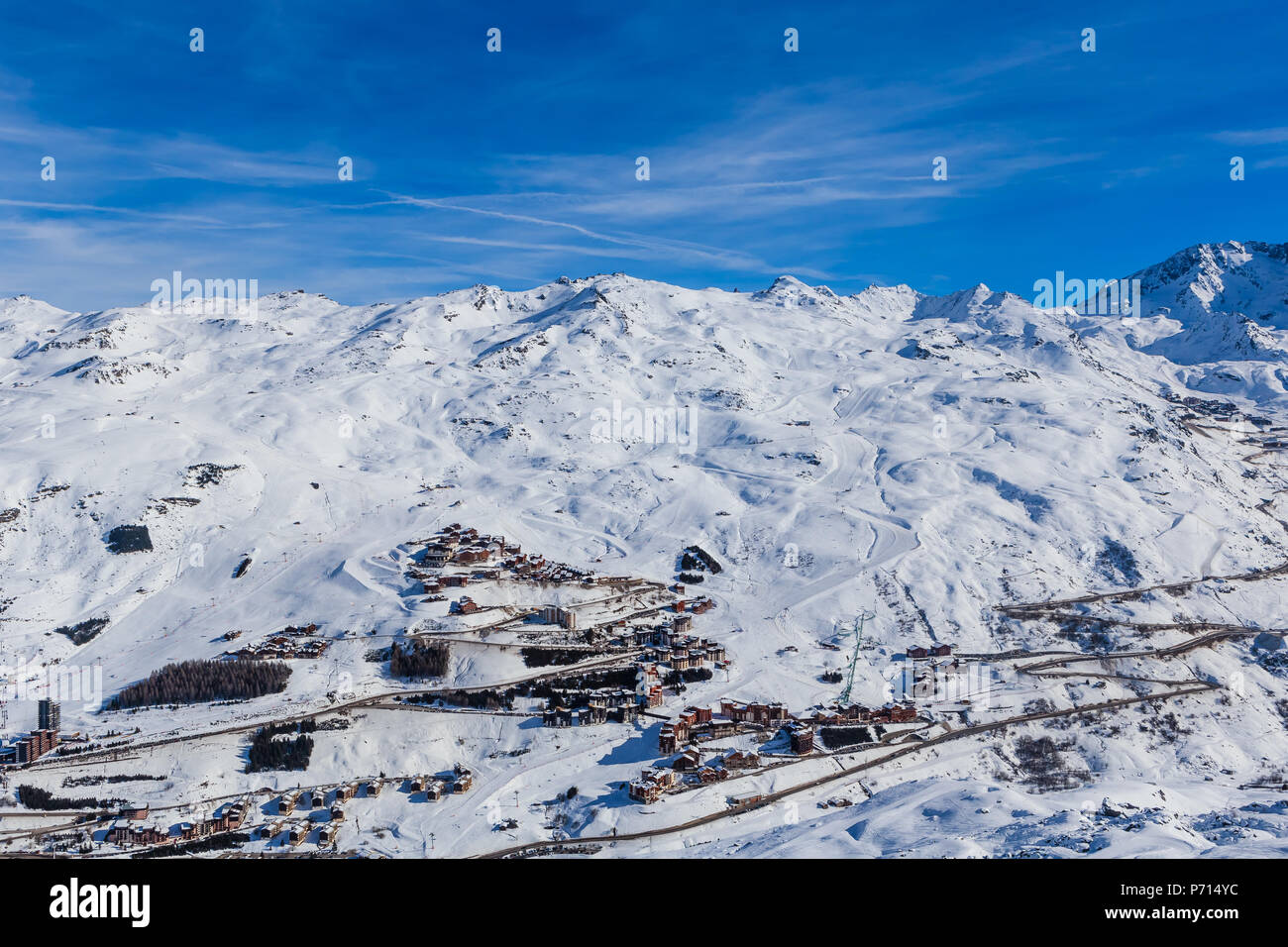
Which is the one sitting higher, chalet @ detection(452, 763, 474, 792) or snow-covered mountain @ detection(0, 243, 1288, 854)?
snow-covered mountain @ detection(0, 243, 1288, 854)

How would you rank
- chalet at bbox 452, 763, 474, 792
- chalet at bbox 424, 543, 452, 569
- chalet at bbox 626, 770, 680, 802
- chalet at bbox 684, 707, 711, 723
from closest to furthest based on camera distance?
chalet at bbox 626, 770, 680, 802
chalet at bbox 452, 763, 474, 792
chalet at bbox 684, 707, 711, 723
chalet at bbox 424, 543, 452, 569

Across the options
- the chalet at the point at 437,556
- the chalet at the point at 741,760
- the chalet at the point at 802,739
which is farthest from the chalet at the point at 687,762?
the chalet at the point at 437,556

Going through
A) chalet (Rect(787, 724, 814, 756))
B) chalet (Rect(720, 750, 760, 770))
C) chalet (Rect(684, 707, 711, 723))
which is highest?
chalet (Rect(684, 707, 711, 723))

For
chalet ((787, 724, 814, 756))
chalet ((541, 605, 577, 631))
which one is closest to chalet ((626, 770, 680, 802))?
chalet ((787, 724, 814, 756))

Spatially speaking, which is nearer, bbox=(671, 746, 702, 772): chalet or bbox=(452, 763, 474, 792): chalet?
bbox=(452, 763, 474, 792): chalet

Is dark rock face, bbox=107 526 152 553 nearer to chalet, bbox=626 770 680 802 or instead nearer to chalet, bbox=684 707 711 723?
chalet, bbox=684 707 711 723
